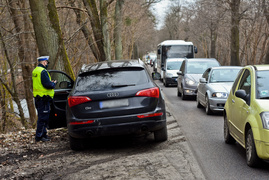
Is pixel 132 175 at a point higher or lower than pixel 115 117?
lower

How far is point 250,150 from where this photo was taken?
580cm

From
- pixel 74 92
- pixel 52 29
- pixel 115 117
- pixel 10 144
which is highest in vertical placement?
pixel 52 29

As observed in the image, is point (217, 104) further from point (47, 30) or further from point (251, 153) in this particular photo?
point (251, 153)

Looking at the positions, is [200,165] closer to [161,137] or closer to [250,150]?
[250,150]

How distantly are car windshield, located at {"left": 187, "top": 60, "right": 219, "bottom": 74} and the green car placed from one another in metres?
9.48

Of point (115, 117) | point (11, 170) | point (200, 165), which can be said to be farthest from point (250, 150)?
point (11, 170)

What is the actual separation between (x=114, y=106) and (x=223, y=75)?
690cm

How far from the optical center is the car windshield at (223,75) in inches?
500

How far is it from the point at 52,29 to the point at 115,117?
4779mm

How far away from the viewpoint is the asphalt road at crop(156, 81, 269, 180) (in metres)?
5.57

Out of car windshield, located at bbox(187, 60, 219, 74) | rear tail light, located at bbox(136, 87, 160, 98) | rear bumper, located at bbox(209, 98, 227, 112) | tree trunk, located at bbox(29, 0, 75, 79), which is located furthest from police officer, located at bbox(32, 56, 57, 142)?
car windshield, located at bbox(187, 60, 219, 74)

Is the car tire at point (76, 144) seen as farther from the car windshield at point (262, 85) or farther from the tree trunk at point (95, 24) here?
the tree trunk at point (95, 24)

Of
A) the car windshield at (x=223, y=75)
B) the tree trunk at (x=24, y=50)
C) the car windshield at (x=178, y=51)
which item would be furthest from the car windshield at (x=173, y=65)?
the car windshield at (x=223, y=75)

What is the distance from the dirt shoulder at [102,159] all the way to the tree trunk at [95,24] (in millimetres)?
10958
